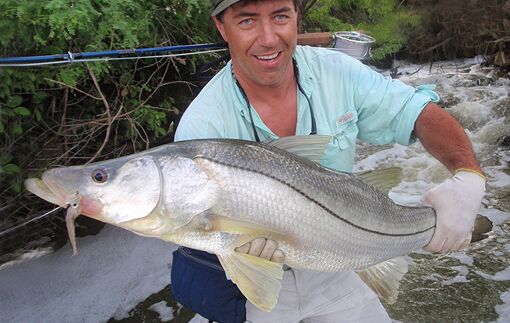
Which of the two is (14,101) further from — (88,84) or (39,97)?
(88,84)

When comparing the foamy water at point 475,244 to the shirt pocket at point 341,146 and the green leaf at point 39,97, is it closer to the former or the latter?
the shirt pocket at point 341,146

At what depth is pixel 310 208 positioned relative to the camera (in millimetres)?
1946

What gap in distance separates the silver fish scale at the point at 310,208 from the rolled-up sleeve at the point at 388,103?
0.52m

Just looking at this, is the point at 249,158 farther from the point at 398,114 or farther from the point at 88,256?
the point at 88,256

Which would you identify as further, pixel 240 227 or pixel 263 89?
pixel 263 89

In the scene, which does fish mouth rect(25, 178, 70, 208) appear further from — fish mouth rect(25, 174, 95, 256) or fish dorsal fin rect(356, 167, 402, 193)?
fish dorsal fin rect(356, 167, 402, 193)

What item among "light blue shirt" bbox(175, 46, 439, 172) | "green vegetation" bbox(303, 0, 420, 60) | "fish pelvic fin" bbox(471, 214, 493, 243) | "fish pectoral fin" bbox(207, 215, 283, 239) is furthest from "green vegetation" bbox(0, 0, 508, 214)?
"green vegetation" bbox(303, 0, 420, 60)

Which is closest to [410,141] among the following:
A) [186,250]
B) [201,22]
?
[186,250]

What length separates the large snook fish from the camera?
66.9 inches

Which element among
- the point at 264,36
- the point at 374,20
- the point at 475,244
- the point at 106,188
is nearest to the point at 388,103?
the point at 264,36

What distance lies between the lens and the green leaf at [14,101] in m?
3.73

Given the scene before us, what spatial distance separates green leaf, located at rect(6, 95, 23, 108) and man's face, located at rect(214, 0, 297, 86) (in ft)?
7.22

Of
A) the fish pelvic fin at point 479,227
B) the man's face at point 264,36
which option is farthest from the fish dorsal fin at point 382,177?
the man's face at point 264,36

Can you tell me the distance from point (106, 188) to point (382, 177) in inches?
49.2
